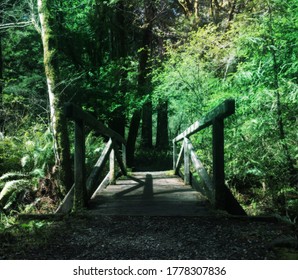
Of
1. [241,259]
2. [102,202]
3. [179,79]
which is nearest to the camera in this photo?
[241,259]

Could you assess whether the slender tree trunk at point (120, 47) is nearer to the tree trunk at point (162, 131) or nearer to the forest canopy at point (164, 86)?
the forest canopy at point (164, 86)

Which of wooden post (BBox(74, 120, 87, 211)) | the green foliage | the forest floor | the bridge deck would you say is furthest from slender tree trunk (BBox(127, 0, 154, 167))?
the forest floor

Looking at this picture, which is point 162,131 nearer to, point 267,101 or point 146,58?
point 146,58

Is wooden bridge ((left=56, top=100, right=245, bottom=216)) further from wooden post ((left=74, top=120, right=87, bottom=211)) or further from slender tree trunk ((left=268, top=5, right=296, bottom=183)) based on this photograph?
slender tree trunk ((left=268, top=5, right=296, bottom=183))

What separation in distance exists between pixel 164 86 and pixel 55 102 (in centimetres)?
495

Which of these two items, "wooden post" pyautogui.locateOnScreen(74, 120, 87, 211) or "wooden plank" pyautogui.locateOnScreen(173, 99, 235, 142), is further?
"wooden post" pyautogui.locateOnScreen(74, 120, 87, 211)

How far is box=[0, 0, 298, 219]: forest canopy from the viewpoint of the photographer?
5547mm

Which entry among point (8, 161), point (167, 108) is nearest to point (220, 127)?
point (8, 161)

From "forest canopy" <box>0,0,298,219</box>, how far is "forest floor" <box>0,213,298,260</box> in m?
2.63

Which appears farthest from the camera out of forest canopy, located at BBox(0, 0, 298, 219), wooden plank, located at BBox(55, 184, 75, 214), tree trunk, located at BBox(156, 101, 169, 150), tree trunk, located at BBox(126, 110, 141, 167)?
tree trunk, located at BBox(156, 101, 169, 150)

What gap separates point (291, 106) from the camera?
209 inches

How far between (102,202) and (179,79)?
226 inches

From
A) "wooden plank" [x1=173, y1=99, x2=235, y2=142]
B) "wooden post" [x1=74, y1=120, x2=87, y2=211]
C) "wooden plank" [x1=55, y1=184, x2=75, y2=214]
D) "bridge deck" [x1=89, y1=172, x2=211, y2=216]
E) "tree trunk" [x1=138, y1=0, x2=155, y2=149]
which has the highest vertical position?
"tree trunk" [x1=138, y1=0, x2=155, y2=149]
